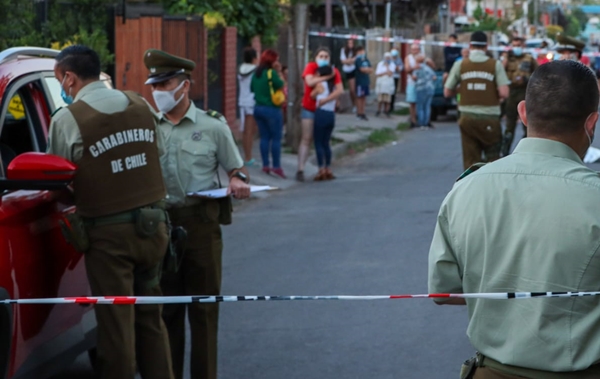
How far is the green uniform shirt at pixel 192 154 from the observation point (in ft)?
20.0

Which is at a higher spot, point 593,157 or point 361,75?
point 361,75

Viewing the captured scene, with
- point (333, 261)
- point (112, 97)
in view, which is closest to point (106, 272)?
point (112, 97)

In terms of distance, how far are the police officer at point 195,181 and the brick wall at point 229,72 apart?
13.1m

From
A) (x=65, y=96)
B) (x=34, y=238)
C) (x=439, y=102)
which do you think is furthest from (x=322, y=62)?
(x=439, y=102)

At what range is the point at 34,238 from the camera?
526cm

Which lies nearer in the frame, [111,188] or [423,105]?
[111,188]

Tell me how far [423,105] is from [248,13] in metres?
7.09

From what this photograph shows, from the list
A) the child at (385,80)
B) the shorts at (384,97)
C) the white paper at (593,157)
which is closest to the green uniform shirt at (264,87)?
the white paper at (593,157)

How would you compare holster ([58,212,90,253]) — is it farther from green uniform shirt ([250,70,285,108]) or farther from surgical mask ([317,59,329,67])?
surgical mask ([317,59,329,67])

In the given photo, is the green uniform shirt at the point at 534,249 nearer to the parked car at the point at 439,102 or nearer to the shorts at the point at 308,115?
the shorts at the point at 308,115

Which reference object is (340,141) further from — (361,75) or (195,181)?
(195,181)

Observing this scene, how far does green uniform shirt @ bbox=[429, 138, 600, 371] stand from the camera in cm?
309

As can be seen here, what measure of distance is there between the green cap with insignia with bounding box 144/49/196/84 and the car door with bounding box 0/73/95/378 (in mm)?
537

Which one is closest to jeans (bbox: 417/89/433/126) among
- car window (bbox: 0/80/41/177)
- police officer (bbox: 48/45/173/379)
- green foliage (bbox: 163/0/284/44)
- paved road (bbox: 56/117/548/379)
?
green foliage (bbox: 163/0/284/44)
